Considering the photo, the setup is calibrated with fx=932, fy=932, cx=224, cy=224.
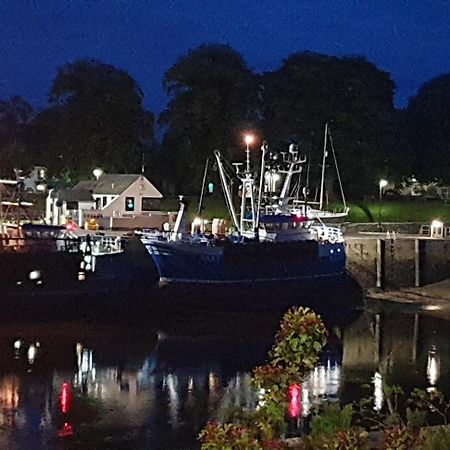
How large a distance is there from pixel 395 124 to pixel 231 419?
6929 cm

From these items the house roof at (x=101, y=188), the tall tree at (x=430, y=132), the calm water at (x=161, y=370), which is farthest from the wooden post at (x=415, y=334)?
the tall tree at (x=430, y=132)

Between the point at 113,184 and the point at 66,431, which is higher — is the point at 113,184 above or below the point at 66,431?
above

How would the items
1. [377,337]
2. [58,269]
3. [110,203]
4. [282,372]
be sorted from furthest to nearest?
[110,203] < [58,269] < [377,337] < [282,372]

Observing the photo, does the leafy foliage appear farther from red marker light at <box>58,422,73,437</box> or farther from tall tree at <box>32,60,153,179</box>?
tall tree at <box>32,60,153,179</box>

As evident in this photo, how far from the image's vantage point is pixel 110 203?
214 ft

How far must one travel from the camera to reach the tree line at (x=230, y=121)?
71.5 meters

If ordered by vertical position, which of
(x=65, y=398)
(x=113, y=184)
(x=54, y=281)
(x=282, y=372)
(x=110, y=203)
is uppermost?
(x=113, y=184)

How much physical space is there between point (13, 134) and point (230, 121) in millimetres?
23823

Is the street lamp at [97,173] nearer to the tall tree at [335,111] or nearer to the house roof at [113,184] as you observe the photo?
the house roof at [113,184]

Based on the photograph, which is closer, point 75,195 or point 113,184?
point 113,184

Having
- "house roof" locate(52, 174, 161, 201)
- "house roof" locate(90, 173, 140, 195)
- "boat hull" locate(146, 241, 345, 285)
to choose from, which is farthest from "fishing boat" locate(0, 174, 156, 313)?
"house roof" locate(52, 174, 161, 201)

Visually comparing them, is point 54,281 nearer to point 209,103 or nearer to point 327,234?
point 327,234

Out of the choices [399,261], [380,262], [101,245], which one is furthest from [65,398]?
[399,261]

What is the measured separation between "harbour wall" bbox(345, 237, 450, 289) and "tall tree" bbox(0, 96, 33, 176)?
37.4m
